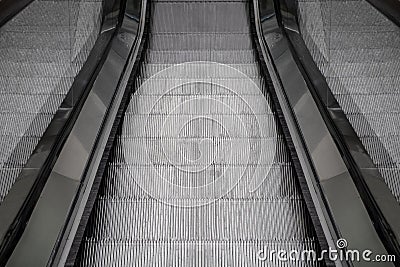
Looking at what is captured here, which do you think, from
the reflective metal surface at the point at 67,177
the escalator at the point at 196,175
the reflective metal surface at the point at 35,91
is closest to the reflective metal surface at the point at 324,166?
the escalator at the point at 196,175

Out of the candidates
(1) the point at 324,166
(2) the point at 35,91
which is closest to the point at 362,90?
(1) the point at 324,166

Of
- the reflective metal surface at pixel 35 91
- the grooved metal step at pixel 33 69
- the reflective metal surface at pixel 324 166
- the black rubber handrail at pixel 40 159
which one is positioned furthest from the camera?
the grooved metal step at pixel 33 69

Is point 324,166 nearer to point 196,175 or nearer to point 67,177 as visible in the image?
point 196,175

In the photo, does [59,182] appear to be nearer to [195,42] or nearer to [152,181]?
[152,181]

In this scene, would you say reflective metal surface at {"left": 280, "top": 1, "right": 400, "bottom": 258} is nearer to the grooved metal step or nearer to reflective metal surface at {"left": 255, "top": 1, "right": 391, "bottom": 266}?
reflective metal surface at {"left": 255, "top": 1, "right": 391, "bottom": 266}

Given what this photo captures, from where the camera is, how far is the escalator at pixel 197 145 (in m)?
2.52

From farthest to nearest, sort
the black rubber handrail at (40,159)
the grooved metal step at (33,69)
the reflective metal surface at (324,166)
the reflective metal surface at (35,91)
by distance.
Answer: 1. the grooved metal step at (33,69)
2. the reflective metal surface at (35,91)
3. the reflective metal surface at (324,166)
4. the black rubber handrail at (40,159)

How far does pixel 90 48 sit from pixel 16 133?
4.48ft

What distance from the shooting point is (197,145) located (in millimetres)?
3748

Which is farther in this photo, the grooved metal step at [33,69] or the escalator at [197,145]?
the grooved metal step at [33,69]

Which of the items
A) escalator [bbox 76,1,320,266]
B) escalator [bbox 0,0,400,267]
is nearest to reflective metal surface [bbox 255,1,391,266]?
escalator [bbox 0,0,400,267]

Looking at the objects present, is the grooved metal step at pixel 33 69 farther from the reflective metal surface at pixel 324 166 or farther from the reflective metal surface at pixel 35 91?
the reflective metal surface at pixel 324 166

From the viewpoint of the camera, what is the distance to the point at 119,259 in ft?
9.47

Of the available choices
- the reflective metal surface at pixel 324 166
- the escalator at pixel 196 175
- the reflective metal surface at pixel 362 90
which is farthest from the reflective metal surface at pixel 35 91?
the reflective metal surface at pixel 362 90
